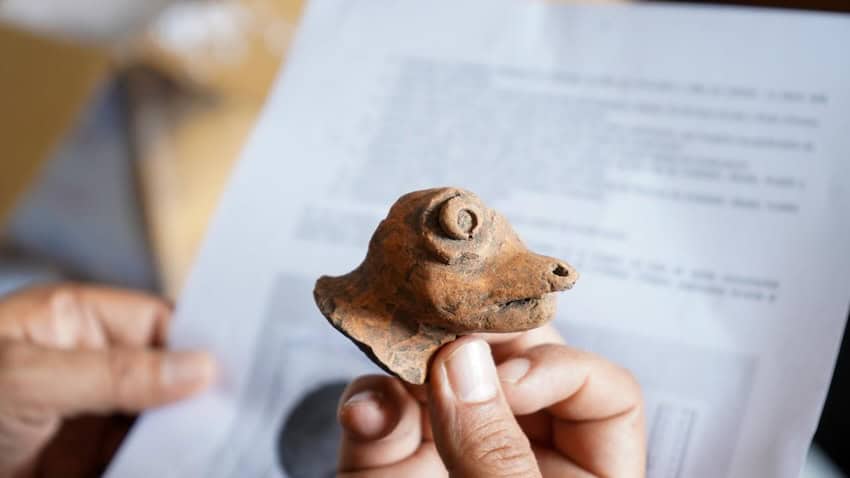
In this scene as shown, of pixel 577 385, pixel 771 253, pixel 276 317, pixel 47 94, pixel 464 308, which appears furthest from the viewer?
pixel 47 94

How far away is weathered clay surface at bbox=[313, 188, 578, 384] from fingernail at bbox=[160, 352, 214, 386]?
447mm

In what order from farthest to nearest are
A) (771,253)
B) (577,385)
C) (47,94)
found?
(47,94) → (771,253) → (577,385)

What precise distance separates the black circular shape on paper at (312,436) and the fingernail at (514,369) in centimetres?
32

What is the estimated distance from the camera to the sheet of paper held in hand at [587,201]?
962 millimetres

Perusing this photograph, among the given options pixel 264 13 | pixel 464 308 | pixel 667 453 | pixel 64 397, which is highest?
pixel 264 13

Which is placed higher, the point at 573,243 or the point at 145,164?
the point at 573,243

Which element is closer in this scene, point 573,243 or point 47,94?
point 573,243

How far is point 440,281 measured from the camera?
0.69 metres

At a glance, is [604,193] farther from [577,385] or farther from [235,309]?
[235,309]

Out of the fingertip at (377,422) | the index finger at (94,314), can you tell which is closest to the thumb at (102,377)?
the index finger at (94,314)

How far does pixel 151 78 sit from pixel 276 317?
1143 mm

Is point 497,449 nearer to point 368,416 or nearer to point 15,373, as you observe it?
point 368,416

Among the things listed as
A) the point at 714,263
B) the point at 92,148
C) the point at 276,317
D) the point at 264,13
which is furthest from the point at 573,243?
the point at 92,148

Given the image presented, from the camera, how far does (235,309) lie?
3.78 ft
